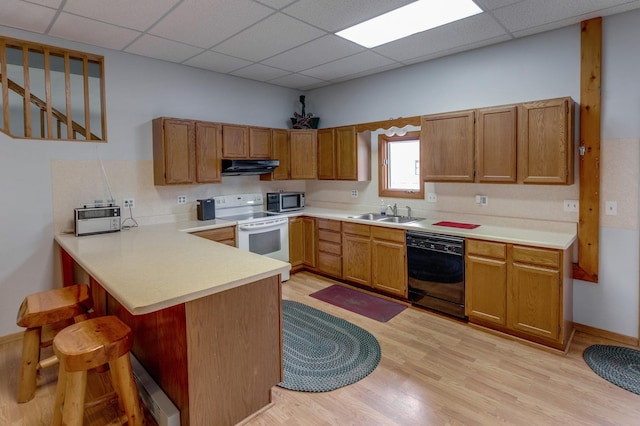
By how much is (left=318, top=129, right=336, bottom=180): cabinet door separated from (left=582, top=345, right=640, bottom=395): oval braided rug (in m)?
3.33

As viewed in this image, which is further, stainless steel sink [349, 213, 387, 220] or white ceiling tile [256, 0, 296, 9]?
stainless steel sink [349, 213, 387, 220]

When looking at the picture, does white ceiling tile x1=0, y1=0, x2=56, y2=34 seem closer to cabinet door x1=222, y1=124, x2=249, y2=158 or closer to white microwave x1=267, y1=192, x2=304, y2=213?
cabinet door x1=222, y1=124, x2=249, y2=158

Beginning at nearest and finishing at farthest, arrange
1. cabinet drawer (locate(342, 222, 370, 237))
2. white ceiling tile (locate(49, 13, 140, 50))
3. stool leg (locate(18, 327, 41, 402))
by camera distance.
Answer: stool leg (locate(18, 327, 41, 402))
white ceiling tile (locate(49, 13, 140, 50))
cabinet drawer (locate(342, 222, 370, 237))

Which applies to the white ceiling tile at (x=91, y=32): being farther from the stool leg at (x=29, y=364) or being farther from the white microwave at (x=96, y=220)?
the stool leg at (x=29, y=364)

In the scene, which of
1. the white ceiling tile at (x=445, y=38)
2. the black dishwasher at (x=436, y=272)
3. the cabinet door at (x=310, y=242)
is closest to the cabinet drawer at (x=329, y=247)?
the cabinet door at (x=310, y=242)

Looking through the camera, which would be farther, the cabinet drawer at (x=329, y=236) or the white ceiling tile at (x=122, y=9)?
the cabinet drawer at (x=329, y=236)

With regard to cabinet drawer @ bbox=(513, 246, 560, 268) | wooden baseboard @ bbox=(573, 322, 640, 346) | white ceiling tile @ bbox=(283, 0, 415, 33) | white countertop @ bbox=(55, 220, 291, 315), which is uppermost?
white ceiling tile @ bbox=(283, 0, 415, 33)

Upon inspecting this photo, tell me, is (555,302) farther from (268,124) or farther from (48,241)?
(48,241)

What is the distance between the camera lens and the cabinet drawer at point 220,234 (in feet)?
12.9

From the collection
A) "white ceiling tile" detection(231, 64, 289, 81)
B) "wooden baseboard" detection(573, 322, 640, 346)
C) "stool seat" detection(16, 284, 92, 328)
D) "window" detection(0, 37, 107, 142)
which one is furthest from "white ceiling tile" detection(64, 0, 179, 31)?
"wooden baseboard" detection(573, 322, 640, 346)

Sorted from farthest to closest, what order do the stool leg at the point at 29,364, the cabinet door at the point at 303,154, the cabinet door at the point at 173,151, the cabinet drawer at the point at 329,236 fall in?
the cabinet door at the point at 303,154, the cabinet drawer at the point at 329,236, the cabinet door at the point at 173,151, the stool leg at the point at 29,364

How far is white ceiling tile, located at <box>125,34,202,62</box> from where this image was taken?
3423 mm

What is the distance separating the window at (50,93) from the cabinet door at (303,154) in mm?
2303

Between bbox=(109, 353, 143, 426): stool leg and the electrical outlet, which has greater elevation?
the electrical outlet
